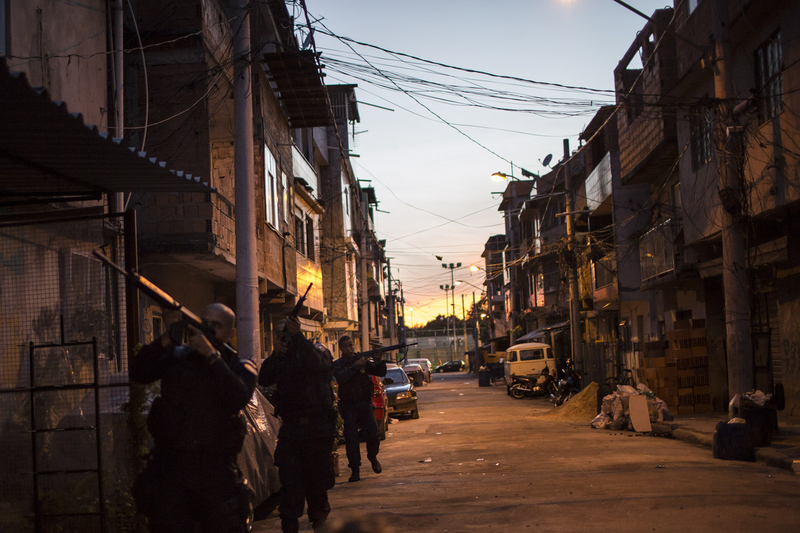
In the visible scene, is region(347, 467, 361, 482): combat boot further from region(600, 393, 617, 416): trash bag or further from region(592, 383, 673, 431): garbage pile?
region(600, 393, 617, 416): trash bag

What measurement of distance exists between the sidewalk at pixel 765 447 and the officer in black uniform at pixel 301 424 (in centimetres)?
638

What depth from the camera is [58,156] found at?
5.69m

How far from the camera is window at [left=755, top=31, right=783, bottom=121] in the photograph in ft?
44.5

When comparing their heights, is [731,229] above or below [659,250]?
below

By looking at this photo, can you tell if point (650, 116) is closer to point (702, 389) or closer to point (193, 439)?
point (702, 389)

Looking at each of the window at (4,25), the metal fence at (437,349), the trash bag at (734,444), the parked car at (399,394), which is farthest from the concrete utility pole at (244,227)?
the metal fence at (437,349)

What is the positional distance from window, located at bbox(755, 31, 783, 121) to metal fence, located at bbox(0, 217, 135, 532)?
456 inches

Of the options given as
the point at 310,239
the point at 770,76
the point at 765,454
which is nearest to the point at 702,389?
the point at 770,76

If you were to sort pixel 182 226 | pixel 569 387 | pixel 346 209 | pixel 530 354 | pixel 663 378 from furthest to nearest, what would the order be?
pixel 530 354
pixel 346 209
pixel 569 387
pixel 663 378
pixel 182 226

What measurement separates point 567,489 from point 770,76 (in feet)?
→ 31.7

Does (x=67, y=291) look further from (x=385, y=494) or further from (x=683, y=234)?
(x=683, y=234)

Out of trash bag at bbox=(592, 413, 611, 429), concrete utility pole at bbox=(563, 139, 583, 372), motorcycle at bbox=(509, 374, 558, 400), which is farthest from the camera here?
motorcycle at bbox=(509, 374, 558, 400)

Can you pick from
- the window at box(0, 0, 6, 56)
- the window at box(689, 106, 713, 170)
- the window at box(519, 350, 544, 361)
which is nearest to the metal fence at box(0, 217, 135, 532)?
the window at box(0, 0, 6, 56)

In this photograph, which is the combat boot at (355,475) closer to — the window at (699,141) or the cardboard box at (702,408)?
the window at (699,141)
